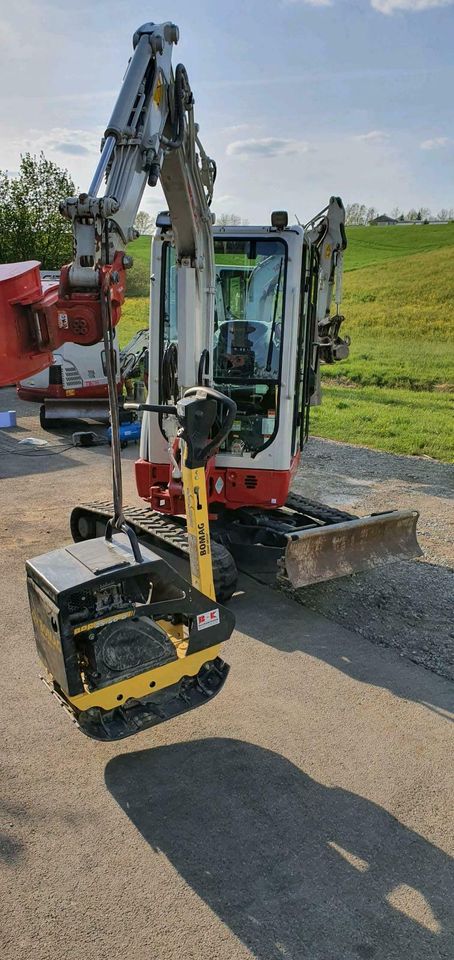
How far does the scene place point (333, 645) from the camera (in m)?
5.45

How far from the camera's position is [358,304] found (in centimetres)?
3591

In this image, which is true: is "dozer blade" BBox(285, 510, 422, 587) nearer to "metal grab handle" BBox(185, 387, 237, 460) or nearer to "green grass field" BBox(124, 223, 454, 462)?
"metal grab handle" BBox(185, 387, 237, 460)

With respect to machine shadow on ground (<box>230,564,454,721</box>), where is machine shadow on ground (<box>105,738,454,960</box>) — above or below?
below

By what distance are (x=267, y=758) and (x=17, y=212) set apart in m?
28.6

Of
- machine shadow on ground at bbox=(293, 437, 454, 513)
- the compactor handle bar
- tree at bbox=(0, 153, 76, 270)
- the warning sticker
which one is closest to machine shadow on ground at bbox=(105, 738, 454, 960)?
the warning sticker

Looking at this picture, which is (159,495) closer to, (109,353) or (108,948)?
(109,353)

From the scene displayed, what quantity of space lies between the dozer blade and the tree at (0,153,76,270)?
24.5m

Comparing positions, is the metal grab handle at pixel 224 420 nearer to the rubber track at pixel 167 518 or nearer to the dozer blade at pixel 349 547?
the rubber track at pixel 167 518

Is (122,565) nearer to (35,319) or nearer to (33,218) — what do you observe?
(35,319)

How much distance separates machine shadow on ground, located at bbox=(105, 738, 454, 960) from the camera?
9.96 ft

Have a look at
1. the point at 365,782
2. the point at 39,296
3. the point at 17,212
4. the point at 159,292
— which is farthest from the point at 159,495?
the point at 17,212

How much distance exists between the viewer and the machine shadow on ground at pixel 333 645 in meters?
4.87

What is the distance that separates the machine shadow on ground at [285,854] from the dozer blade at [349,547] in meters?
1.93

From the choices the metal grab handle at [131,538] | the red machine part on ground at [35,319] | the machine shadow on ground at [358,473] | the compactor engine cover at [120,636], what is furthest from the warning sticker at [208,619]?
the machine shadow on ground at [358,473]
